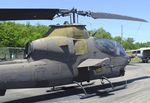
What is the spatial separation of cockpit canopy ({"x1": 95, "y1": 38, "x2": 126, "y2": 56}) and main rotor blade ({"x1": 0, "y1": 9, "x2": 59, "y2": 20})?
271cm

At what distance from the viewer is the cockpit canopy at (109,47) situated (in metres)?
15.4

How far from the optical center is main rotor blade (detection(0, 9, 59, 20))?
12234 millimetres

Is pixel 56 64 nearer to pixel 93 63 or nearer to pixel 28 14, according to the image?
pixel 93 63

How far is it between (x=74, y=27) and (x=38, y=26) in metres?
75.3

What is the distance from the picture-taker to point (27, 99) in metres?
13.9

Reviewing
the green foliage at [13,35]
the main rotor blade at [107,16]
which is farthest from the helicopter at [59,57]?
the green foliage at [13,35]

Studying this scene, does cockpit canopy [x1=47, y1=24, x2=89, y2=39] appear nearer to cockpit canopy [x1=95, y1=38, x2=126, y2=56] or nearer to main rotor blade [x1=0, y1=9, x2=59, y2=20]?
main rotor blade [x1=0, y1=9, x2=59, y2=20]

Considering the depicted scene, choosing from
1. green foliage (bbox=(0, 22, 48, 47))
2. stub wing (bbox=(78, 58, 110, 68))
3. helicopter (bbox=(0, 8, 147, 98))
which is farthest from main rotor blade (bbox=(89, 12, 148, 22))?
green foliage (bbox=(0, 22, 48, 47))

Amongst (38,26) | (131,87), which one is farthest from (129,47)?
(131,87)

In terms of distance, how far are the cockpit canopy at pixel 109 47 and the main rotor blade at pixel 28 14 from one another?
8.88 ft

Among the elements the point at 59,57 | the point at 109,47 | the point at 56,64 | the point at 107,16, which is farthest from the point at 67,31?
the point at 109,47

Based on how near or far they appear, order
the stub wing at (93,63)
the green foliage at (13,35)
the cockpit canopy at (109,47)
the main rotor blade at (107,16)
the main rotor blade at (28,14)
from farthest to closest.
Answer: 1. the green foliage at (13,35)
2. the cockpit canopy at (109,47)
3. the main rotor blade at (107,16)
4. the stub wing at (93,63)
5. the main rotor blade at (28,14)

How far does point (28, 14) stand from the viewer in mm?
12844

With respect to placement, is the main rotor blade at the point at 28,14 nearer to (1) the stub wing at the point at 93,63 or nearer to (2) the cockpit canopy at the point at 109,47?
(1) the stub wing at the point at 93,63
